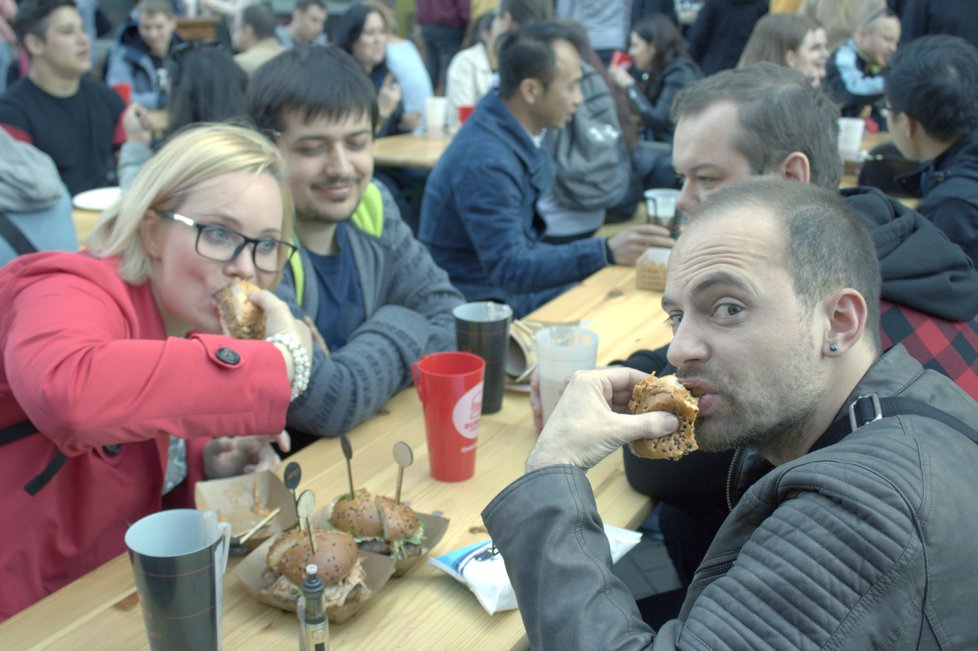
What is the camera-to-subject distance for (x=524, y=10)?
7020 mm

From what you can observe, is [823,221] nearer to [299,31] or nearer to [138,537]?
[138,537]

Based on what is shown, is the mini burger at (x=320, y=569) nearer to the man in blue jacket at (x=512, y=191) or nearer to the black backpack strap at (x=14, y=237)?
the black backpack strap at (x=14, y=237)

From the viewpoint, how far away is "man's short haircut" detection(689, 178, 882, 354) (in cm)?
144

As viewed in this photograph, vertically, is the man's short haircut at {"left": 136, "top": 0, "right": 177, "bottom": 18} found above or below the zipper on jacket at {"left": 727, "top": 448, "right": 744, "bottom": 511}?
below

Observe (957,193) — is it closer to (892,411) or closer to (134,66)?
(892,411)

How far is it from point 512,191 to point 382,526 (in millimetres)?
2596

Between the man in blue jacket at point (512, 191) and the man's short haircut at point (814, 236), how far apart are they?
2.09 meters

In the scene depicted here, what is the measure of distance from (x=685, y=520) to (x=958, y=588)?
1.51 metres

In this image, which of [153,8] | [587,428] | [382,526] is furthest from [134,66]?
[587,428]

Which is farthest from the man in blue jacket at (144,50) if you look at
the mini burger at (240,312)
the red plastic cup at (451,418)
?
the red plastic cup at (451,418)

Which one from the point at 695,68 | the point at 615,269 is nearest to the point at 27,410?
the point at 615,269

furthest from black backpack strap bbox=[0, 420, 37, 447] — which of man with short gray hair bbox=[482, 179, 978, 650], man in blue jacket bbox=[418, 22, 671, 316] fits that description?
man in blue jacket bbox=[418, 22, 671, 316]

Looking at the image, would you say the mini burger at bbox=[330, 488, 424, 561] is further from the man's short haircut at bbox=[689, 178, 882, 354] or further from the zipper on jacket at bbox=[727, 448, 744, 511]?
the man's short haircut at bbox=[689, 178, 882, 354]

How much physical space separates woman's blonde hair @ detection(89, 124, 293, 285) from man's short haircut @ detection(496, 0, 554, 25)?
206 inches
